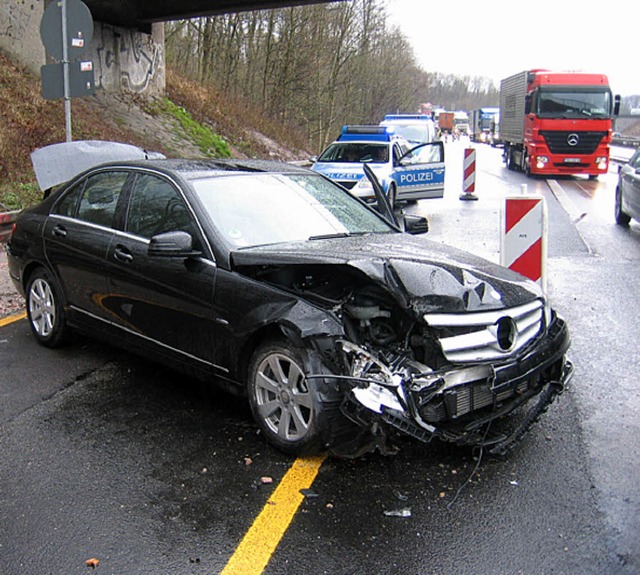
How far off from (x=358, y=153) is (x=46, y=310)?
381 inches

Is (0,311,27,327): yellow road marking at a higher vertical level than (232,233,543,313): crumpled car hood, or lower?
lower

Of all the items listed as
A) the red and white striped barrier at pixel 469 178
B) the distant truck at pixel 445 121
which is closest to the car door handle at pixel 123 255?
the red and white striped barrier at pixel 469 178

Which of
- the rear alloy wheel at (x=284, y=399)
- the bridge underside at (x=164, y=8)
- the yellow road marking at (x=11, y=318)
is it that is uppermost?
the bridge underside at (x=164, y=8)

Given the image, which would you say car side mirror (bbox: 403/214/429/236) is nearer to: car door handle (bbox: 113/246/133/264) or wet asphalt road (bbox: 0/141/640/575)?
wet asphalt road (bbox: 0/141/640/575)

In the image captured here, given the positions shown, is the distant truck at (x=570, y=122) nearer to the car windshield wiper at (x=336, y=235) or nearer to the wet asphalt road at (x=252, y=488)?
the wet asphalt road at (x=252, y=488)

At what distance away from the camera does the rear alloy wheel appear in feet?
12.1

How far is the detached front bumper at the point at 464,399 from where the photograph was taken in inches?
133

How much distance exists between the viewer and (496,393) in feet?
11.8

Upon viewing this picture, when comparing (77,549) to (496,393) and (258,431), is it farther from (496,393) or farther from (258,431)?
(496,393)

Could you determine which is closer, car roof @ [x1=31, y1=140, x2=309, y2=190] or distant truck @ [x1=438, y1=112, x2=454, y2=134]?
car roof @ [x1=31, y1=140, x2=309, y2=190]

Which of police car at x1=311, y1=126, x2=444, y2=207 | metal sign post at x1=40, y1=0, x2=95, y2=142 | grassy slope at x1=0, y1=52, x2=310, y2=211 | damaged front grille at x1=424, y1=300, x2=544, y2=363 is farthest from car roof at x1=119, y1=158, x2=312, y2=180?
police car at x1=311, y1=126, x2=444, y2=207

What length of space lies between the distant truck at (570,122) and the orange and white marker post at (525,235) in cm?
1731

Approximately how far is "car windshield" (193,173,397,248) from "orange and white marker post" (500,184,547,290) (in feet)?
4.75

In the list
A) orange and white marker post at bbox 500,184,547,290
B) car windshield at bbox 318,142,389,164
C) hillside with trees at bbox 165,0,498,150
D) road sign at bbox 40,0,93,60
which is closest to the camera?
orange and white marker post at bbox 500,184,547,290
